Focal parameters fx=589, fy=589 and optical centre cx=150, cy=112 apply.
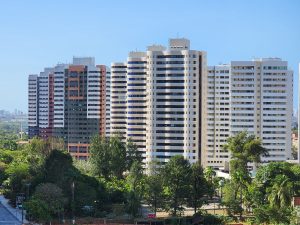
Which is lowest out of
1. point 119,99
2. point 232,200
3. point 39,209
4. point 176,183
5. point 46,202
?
point 39,209

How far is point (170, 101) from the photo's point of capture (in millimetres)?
58156

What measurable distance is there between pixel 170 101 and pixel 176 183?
20043 millimetres

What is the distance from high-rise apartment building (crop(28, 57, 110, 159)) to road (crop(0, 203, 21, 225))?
34219 millimetres

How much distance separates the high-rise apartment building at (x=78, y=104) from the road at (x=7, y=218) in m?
34.2

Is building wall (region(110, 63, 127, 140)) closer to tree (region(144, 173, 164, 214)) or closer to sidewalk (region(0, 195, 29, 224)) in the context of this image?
sidewalk (region(0, 195, 29, 224))

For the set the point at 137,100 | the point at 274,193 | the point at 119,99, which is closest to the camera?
the point at 274,193

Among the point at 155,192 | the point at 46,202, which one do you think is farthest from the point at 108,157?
the point at 46,202

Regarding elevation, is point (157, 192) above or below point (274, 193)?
below

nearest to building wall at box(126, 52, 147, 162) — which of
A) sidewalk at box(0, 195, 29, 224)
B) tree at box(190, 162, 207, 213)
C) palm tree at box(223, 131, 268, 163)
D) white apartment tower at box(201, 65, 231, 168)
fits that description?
white apartment tower at box(201, 65, 231, 168)

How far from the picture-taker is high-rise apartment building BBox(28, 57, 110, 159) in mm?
77125

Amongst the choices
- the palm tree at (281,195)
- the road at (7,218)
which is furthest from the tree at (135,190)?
the palm tree at (281,195)

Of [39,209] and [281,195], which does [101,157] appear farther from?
[281,195]

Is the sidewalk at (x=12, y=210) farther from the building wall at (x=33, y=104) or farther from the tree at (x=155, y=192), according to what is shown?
the building wall at (x=33, y=104)

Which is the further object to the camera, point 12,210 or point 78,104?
point 78,104
